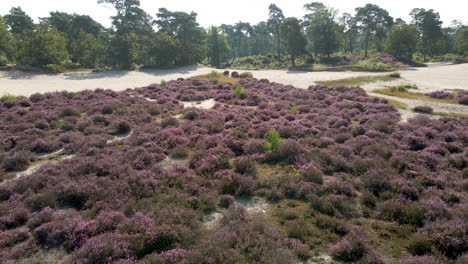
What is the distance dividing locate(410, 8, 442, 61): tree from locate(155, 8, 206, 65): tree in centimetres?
7768

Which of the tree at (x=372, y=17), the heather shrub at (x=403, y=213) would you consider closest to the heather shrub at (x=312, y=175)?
the heather shrub at (x=403, y=213)

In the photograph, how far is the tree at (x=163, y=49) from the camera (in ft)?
221

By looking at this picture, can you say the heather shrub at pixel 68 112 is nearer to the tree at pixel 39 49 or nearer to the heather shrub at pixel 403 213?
the heather shrub at pixel 403 213

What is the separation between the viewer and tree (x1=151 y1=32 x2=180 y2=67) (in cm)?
6738

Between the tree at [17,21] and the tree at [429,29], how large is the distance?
406 ft

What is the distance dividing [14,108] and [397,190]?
27346mm

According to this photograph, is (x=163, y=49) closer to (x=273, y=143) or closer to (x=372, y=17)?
(x=273, y=143)

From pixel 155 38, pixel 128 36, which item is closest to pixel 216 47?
pixel 155 38

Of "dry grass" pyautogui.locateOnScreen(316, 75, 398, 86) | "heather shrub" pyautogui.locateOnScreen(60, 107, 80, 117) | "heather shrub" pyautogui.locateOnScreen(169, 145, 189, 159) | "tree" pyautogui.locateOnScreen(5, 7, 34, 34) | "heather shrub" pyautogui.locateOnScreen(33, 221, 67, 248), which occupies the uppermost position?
"tree" pyautogui.locateOnScreen(5, 7, 34, 34)

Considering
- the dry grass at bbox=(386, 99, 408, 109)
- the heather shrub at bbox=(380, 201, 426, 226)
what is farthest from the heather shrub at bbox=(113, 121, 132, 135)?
the dry grass at bbox=(386, 99, 408, 109)

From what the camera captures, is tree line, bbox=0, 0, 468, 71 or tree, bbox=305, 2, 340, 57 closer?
tree line, bbox=0, 0, 468, 71

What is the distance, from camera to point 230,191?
32.8 ft

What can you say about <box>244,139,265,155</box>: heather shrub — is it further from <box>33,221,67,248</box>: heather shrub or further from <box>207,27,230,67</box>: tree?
<box>207,27,230,67</box>: tree

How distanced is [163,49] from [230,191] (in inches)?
2558
